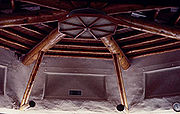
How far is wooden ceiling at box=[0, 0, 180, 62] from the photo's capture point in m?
8.03

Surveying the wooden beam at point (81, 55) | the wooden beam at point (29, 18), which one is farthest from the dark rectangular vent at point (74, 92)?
the wooden beam at point (29, 18)

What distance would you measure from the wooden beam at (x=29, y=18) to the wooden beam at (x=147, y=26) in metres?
1.80

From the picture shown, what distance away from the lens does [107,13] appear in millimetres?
8141

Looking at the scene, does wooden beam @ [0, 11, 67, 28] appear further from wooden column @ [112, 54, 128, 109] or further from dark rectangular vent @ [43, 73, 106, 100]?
dark rectangular vent @ [43, 73, 106, 100]

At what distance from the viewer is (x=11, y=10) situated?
8.52 m

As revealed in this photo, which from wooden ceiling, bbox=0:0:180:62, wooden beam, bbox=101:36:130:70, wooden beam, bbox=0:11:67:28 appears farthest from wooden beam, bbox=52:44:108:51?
wooden beam, bbox=0:11:67:28

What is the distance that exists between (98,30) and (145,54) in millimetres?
3255

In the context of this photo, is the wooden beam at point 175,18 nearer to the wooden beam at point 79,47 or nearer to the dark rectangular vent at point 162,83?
the dark rectangular vent at point 162,83

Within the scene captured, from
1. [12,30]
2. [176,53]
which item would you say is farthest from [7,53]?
[176,53]

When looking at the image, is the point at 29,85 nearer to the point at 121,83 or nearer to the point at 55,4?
the point at 121,83

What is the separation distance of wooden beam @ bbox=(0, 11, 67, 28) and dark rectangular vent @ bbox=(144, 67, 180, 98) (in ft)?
15.3

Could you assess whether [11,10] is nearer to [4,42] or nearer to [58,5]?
[58,5]

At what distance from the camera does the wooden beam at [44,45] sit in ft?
31.1

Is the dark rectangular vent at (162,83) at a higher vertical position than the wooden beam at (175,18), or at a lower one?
lower
